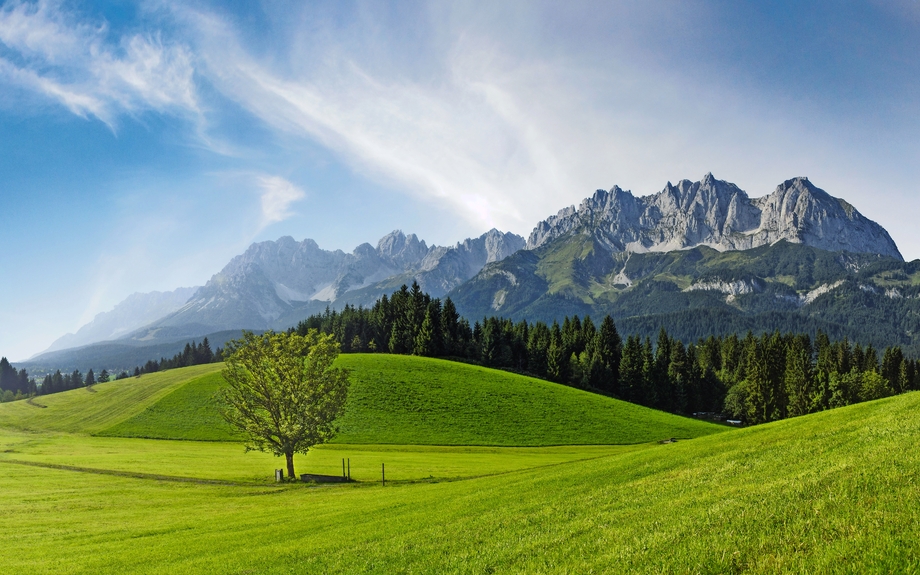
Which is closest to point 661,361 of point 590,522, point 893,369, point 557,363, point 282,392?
point 557,363

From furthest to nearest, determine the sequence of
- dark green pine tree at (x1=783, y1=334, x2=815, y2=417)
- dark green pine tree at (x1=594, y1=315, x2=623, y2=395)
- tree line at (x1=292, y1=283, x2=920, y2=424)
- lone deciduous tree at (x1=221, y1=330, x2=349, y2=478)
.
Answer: dark green pine tree at (x1=594, y1=315, x2=623, y2=395) → tree line at (x1=292, y1=283, x2=920, y2=424) → dark green pine tree at (x1=783, y1=334, x2=815, y2=417) → lone deciduous tree at (x1=221, y1=330, x2=349, y2=478)

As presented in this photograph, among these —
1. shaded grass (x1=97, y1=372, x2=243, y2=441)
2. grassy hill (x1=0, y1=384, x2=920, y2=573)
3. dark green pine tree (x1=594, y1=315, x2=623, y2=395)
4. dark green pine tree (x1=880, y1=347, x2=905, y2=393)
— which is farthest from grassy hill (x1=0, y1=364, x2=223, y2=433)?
dark green pine tree (x1=880, y1=347, x2=905, y2=393)

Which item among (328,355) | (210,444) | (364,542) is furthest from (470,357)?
(364,542)

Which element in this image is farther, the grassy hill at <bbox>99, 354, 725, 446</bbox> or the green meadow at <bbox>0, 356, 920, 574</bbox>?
the grassy hill at <bbox>99, 354, 725, 446</bbox>

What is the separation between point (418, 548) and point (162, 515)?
89.3 feet

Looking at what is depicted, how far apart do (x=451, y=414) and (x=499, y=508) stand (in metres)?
65.7

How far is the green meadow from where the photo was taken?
34.5ft

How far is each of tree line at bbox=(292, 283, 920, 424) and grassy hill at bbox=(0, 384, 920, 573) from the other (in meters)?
92.2

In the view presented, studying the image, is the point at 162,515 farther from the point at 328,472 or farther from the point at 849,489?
the point at 849,489

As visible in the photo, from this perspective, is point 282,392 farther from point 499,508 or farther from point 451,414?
point 451,414

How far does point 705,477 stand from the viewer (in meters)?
19.2

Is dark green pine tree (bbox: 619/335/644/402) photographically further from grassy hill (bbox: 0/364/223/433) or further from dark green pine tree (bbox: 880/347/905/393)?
grassy hill (bbox: 0/364/223/433)

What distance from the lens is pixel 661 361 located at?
436 ft

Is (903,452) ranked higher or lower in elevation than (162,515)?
higher
